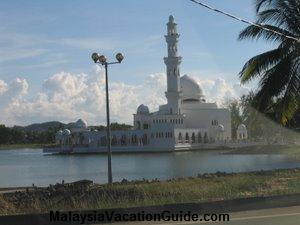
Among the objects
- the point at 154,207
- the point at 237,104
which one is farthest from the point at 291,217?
the point at 237,104

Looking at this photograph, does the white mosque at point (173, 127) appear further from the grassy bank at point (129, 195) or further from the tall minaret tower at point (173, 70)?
the grassy bank at point (129, 195)

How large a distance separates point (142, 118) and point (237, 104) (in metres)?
29.1

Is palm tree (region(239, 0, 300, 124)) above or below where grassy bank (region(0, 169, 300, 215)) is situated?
above

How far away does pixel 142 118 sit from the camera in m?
127

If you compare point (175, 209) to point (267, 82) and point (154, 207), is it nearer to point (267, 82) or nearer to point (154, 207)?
point (154, 207)

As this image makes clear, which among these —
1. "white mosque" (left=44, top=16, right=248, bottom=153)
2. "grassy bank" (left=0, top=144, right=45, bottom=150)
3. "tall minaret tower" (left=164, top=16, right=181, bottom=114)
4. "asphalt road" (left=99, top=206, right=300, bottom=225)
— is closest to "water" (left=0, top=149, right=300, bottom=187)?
"asphalt road" (left=99, top=206, right=300, bottom=225)

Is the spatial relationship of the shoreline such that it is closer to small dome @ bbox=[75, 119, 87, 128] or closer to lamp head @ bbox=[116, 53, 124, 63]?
small dome @ bbox=[75, 119, 87, 128]

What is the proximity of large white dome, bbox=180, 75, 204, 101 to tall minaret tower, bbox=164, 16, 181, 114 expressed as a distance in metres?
5.62

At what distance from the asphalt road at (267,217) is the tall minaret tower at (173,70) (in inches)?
4070

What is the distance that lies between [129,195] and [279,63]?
10413 millimetres

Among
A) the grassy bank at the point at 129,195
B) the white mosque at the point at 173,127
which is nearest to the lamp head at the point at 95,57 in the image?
the grassy bank at the point at 129,195

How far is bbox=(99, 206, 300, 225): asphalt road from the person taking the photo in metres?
12.6

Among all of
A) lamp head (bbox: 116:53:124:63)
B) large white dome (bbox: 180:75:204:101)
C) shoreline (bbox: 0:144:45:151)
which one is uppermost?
large white dome (bbox: 180:75:204:101)

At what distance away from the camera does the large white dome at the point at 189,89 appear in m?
129
